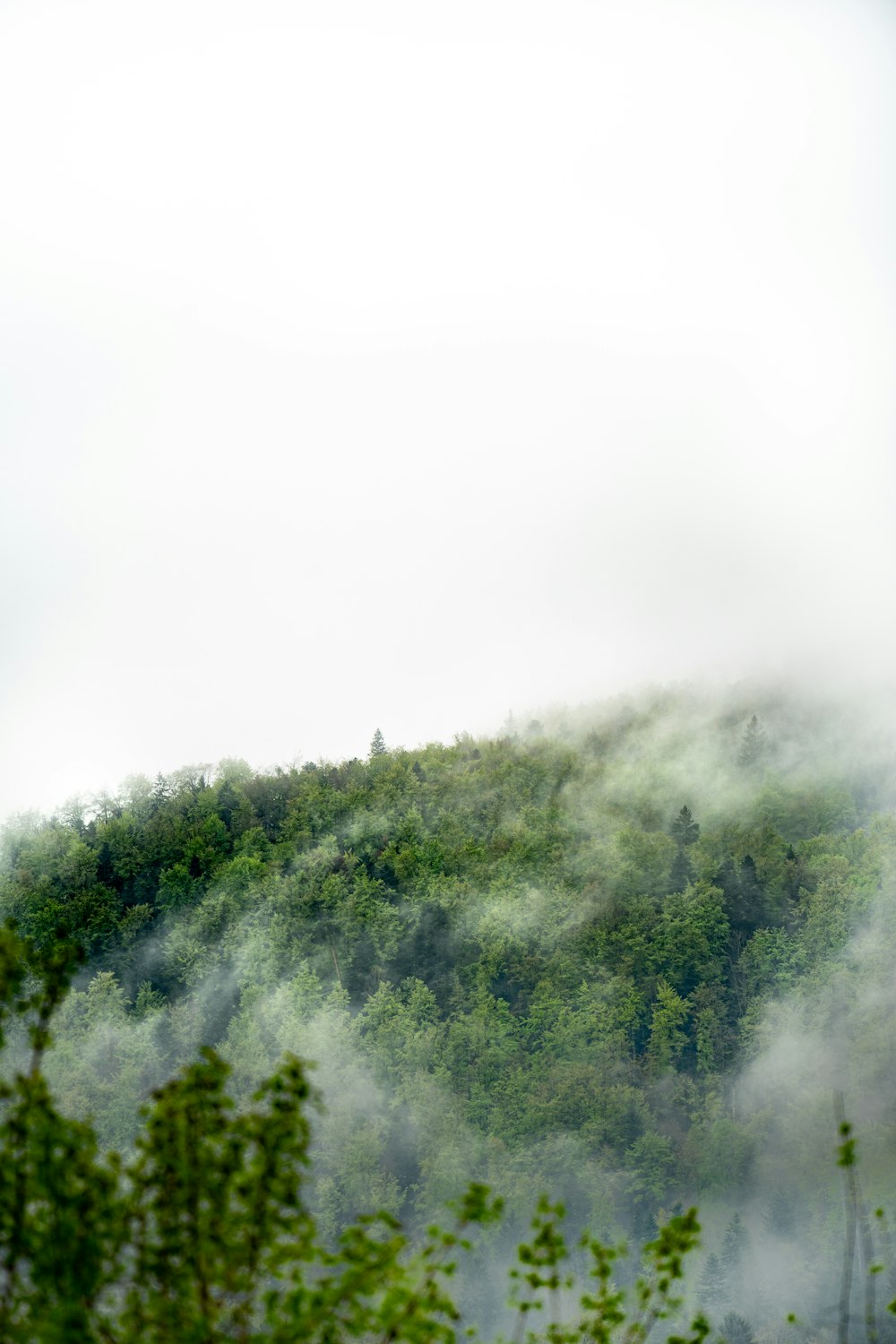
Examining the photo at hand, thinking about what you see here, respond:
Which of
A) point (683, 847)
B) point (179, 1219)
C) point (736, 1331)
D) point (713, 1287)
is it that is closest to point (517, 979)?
point (683, 847)

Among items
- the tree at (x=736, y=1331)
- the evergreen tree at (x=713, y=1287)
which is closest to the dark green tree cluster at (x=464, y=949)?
the evergreen tree at (x=713, y=1287)

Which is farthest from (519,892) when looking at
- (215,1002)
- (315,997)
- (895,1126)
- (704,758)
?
(704,758)

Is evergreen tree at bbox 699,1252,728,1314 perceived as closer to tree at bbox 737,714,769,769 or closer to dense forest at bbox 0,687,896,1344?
dense forest at bbox 0,687,896,1344

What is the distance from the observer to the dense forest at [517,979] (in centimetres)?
6725

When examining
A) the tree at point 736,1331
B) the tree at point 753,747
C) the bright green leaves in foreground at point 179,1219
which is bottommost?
the tree at point 736,1331

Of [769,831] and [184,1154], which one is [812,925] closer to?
[769,831]

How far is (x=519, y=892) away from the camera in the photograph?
99812 millimetres

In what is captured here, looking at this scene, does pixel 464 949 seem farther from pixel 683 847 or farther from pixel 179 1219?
pixel 179 1219

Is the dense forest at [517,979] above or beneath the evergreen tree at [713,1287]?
above

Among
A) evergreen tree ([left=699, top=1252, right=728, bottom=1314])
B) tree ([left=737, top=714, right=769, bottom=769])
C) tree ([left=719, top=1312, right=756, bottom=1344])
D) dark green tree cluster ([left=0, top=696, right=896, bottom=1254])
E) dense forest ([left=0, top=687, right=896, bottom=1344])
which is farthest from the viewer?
tree ([left=737, top=714, right=769, bottom=769])

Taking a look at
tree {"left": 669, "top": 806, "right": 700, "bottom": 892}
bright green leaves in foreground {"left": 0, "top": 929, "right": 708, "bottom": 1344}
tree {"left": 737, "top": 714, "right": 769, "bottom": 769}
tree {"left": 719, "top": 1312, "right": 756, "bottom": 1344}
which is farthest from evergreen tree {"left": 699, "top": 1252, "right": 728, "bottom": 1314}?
tree {"left": 737, "top": 714, "right": 769, "bottom": 769}

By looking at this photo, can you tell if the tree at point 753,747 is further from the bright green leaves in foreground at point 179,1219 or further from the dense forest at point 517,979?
the bright green leaves in foreground at point 179,1219

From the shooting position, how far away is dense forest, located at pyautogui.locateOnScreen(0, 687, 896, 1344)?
67250mm

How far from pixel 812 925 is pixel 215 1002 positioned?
5470 cm
